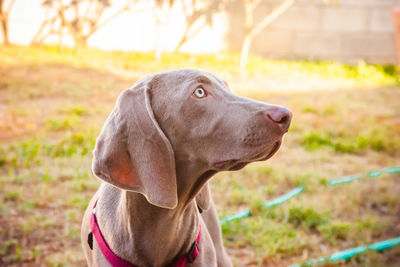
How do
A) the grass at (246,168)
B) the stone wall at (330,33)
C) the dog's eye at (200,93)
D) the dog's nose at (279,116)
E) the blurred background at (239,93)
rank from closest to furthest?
the dog's nose at (279,116) < the dog's eye at (200,93) < the grass at (246,168) < the blurred background at (239,93) < the stone wall at (330,33)

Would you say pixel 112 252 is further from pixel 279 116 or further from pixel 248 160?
pixel 279 116

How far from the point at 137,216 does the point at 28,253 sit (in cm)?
136

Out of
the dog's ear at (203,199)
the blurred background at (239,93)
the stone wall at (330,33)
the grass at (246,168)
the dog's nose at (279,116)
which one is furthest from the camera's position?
the stone wall at (330,33)

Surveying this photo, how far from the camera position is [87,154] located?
4547mm

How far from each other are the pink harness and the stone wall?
7.88 metres

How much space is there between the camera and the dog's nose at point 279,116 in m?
1.72

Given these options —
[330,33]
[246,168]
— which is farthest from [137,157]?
[330,33]

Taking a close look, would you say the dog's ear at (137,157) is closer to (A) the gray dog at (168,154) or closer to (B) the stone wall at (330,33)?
(A) the gray dog at (168,154)

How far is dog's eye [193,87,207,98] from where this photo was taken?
1864 mm

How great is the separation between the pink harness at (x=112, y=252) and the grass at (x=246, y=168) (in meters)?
0.97

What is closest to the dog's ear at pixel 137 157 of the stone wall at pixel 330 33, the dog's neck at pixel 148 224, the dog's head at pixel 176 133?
the dog's head at pixel 176 133

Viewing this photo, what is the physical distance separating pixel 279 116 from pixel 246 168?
2.78 meters

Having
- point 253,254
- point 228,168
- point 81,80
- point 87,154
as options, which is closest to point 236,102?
point 228,168

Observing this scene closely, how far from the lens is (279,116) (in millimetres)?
1713
